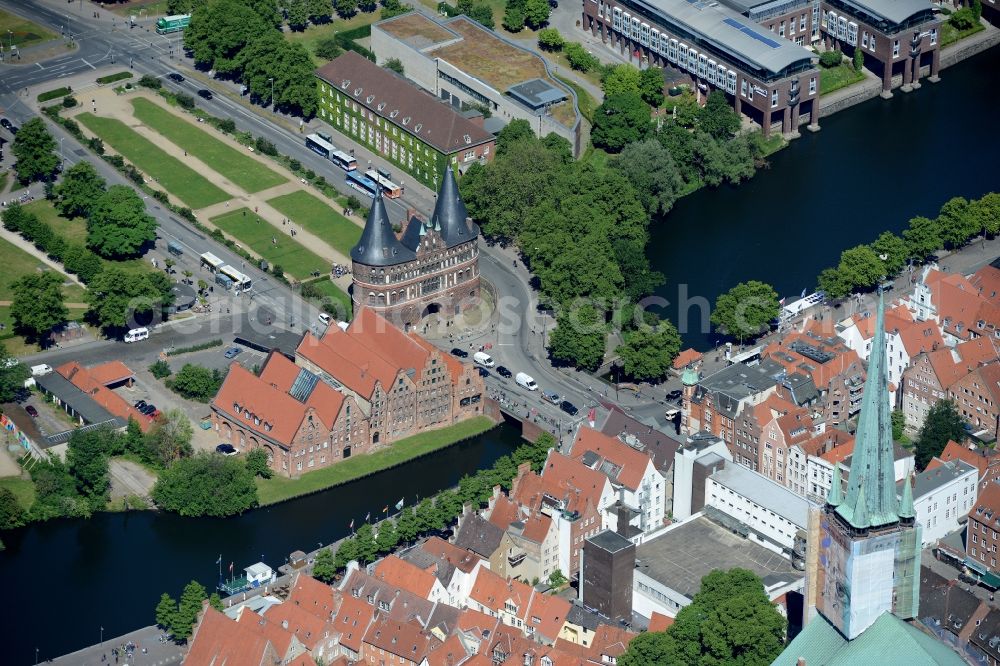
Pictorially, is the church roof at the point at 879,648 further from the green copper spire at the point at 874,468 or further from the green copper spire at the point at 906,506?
the green copper spire at the point at 874,468

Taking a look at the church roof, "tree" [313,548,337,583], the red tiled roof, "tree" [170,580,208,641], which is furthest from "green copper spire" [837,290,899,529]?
"tree" [170,580,208,641]

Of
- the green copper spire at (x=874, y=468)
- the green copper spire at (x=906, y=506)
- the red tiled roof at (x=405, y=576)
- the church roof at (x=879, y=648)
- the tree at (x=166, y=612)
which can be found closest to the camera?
the green copper spire at (x=874, y=468)

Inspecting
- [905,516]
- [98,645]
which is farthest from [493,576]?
[905,516]

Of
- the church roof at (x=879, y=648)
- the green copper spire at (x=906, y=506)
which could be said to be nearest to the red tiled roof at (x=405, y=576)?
the church roof at (x=879, y=648)

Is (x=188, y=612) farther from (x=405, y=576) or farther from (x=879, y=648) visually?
(x=879, y=648)

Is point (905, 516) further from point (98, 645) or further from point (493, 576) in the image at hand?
point (98, 645)

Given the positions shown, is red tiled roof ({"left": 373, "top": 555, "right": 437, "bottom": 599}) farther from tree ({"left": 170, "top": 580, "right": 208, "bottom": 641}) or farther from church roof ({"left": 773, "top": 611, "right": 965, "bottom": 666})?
church roof ({"left": 773, "top": 611, "right": 965, "bottom": 666})
